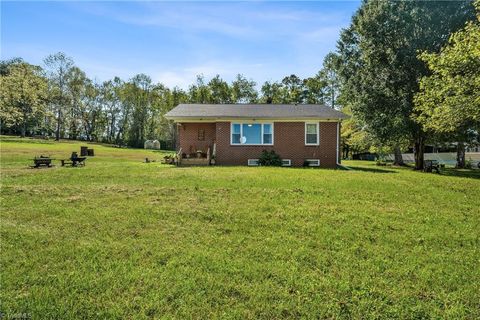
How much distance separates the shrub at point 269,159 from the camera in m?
19.5

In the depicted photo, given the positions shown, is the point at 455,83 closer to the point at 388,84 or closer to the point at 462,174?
the point at 388,84

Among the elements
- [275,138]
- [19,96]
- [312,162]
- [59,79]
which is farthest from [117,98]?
[312,162]

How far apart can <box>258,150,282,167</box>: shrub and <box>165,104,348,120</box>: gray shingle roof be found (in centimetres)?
237

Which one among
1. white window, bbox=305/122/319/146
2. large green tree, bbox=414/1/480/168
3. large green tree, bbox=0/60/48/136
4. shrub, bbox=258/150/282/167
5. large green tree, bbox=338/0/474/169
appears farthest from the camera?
large green tree, bbox=0/60/48/136

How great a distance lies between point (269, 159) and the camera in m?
19.6

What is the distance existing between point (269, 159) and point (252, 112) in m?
3.54

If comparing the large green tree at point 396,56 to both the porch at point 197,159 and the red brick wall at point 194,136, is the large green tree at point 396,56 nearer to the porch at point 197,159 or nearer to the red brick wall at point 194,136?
the red brick wall at point 194,136

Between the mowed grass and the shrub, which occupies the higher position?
the shrub

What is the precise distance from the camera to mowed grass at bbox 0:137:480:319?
3.95 meters

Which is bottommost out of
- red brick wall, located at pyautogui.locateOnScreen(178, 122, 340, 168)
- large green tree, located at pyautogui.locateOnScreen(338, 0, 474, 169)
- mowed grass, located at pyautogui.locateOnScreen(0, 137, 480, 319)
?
mowed grass, located at pyautogui.locateOnScreen(0, 137, 480, 319)

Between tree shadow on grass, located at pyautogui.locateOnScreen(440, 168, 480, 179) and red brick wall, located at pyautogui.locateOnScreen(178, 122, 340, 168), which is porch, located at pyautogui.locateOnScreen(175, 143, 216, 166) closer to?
red brick wall, located at pyautogui.locateOnScreen(178, 122, 340, 168)

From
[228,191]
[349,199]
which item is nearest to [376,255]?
[349,199]

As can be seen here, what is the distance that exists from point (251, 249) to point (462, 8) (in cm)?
2361

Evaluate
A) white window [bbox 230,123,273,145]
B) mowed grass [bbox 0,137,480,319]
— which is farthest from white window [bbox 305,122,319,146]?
mowed grass [bbox 0,137,480,319]
